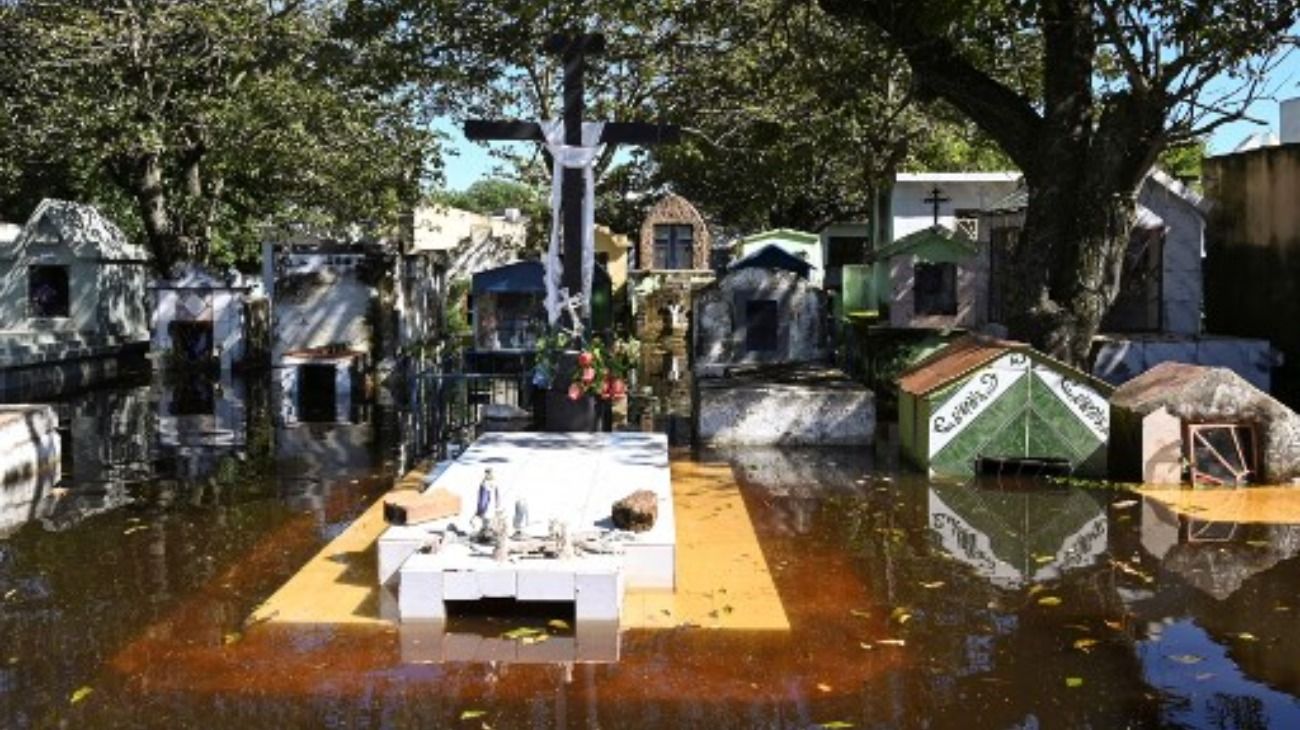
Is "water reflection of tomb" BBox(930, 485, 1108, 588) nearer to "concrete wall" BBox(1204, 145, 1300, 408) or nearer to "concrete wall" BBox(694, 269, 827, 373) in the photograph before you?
"concrete wall" BBox(694, 269, 827, 373)

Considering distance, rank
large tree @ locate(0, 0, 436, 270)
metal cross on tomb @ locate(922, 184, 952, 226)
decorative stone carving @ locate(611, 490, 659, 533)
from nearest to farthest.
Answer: decorative stone carving @ locate(611, 490, 659, 533)
large tree @ locate(0, 0, 436, 270)
metal cross on tomb @ locate(922, 184, 952, 226)

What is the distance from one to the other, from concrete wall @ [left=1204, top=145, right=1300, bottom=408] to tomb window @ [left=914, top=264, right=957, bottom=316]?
4948 mm

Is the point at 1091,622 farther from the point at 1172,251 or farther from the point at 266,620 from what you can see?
the point at 1172,251

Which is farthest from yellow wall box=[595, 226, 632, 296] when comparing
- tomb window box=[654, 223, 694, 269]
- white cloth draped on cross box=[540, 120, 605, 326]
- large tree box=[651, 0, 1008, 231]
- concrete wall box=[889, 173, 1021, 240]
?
white cloth draped on cross box=[540, 120, 605, 326]

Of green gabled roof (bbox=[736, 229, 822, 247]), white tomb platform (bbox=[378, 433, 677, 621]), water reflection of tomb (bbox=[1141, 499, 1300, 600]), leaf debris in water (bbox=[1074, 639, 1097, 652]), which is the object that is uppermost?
green gabled roof (bbox=[736, 229, 822, 247])

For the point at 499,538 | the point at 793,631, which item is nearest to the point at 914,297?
the point at 793,631

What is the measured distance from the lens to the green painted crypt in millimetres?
15414

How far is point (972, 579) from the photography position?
1062 cm

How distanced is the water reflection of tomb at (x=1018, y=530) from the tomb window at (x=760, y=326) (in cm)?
878

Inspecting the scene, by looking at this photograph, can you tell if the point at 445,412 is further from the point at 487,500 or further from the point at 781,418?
the point at 487,500

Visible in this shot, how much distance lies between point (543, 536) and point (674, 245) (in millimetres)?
32794

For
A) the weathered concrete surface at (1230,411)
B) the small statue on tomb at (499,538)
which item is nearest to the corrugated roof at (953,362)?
the weathered concrete surface at (1230,411)

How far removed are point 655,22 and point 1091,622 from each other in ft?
55.5

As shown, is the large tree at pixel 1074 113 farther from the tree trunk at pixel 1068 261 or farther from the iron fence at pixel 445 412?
the iron fence at pixel 445 412
